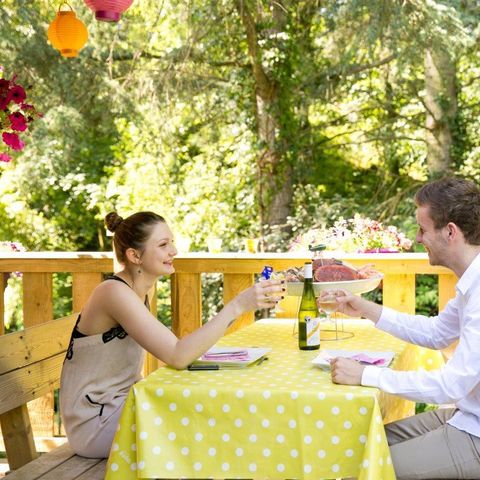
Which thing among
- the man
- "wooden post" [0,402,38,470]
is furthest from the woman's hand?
"wooden post" [0,402,38,470]

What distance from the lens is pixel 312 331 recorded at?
110 inches

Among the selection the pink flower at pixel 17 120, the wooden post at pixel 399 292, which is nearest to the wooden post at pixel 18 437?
the pink flower at pixel 17 120

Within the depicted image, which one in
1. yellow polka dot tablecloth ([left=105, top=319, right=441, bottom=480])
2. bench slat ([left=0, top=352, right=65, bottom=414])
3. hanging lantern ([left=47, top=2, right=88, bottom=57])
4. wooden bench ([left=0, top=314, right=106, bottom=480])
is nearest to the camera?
yellow polka dot tablecloth ([left=105, top=319, right=441, bottom=480])

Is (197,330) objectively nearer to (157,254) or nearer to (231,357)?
(231,357)

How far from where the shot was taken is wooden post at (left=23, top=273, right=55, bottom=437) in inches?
166

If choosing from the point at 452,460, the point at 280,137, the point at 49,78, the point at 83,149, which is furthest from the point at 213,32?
the point at 452,460

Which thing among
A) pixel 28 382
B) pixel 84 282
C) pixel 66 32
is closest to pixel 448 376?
pixel 28 382

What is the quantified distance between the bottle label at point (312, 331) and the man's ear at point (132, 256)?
60 centimetres

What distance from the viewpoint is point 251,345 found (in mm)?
2930

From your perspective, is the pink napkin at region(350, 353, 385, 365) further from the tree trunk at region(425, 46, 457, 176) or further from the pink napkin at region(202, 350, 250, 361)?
the tree trunk at region(425, 46, 457, 176)

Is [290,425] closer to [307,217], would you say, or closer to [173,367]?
[173,367]

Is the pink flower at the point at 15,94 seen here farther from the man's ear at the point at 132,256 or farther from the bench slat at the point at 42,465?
the bench slat at the point at 42,465

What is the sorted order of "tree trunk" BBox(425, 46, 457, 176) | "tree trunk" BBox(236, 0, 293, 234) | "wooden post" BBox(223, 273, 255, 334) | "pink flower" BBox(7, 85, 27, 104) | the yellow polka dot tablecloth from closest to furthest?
the yellow polka dot tablecloth → "pink flower" BBox(7, 85, 27, 104) → "wooden post" BBox(223, 273, 255, 334) → "tree trunk" BBox(236, 0, 293, 234) → "tree trunk" BBox(425, 46, 457, 176)

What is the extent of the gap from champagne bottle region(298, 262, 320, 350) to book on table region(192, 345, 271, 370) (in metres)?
0.15
